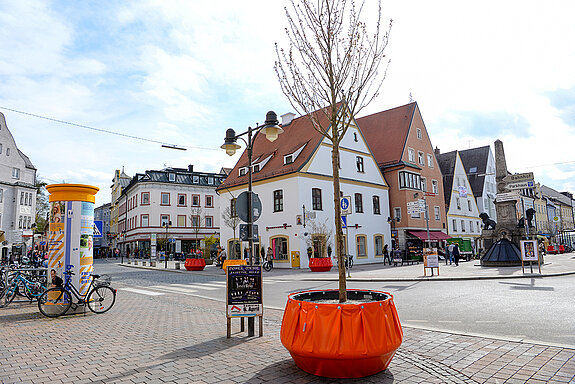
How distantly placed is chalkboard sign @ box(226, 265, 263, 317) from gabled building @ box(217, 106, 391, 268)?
843 inches

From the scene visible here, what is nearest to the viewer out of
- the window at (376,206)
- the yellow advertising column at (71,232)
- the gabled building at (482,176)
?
the yellow advertising column at (71,232)

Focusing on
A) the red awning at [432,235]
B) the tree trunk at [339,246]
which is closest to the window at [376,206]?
the red awning at [432,235]

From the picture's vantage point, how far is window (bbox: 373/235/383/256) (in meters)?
36.6

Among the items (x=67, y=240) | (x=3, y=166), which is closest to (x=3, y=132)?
(x=3, y=166)

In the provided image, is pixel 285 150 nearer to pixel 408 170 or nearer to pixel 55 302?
pixel 408 170

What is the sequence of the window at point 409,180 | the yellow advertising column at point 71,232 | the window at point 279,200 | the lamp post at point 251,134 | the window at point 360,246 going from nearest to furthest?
the lamp post at point 251,134
the yellow advertising column at point 71,232
the window at point 279,200
the window at point 360,246
the window at point 409,180

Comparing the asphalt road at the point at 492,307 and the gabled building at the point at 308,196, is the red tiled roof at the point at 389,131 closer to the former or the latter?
the gabled building at the point at 308,196

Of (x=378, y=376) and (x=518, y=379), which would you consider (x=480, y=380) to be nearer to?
(x=518, y=379)

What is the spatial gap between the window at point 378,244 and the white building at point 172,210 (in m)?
28.8

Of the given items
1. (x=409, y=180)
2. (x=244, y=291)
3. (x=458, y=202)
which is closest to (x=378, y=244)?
(x=409, y=180)

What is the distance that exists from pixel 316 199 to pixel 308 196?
3.76ft

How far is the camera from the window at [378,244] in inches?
1439

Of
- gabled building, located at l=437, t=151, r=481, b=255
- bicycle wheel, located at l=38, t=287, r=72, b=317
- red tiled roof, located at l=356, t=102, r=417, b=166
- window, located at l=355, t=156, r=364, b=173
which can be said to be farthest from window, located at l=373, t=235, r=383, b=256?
bicycle wheel, located at l=38, t=287, r=72, b=317

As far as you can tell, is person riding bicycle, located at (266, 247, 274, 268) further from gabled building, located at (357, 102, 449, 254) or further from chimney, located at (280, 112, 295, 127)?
chimney, located at (280, 112, 295, 127)
